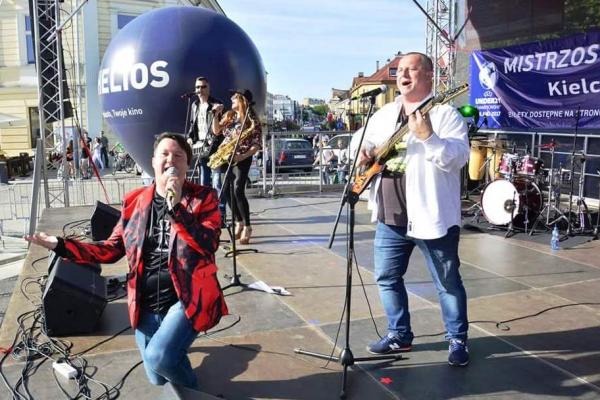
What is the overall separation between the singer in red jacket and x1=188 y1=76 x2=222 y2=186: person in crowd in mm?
3431

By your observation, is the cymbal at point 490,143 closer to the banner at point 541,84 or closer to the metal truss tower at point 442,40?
the banner at point 541,84

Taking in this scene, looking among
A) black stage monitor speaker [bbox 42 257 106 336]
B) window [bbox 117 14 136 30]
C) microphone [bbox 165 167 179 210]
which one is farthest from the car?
microphone [bbox 165 167 179 210]

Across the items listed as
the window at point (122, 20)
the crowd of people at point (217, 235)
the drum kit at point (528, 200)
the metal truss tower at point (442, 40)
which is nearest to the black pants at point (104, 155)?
the window at point (122, 20)

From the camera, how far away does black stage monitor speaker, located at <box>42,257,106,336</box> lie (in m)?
3.90

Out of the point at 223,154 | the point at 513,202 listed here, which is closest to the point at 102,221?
the point at 223,154

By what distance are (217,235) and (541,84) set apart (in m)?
7.98

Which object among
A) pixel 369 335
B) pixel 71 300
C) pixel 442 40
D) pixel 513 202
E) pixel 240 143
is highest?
pixel 442 40

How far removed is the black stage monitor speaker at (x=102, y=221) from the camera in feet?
19.1

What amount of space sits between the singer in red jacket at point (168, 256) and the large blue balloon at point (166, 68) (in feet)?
16.2

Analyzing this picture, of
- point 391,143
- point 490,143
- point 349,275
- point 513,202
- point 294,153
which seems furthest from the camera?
point 294,153

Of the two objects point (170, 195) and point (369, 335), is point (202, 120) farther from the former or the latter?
point (170, 195)

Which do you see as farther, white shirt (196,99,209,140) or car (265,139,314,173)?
car (265,139,314,173)

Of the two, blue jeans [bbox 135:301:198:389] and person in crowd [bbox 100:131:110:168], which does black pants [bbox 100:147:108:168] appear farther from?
blue jeans [bbox 135:301:198:389]

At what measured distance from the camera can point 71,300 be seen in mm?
3955
